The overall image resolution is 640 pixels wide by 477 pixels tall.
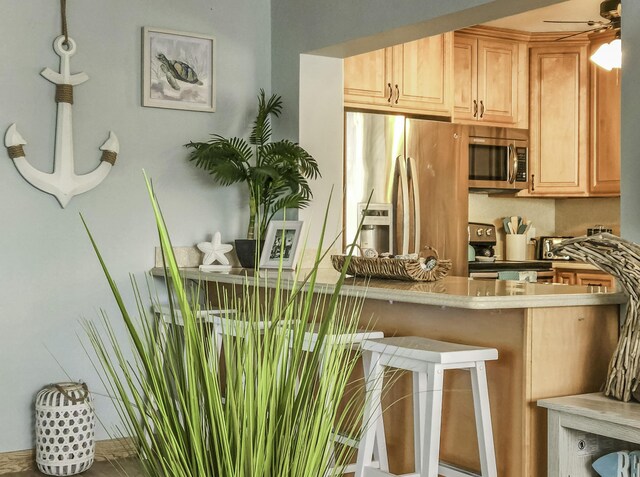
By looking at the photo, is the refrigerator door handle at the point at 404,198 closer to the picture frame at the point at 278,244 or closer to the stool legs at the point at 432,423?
the picture frame at the point at 278,244

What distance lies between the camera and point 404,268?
115 inches

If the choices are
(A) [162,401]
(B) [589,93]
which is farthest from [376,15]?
(A) [162,401]

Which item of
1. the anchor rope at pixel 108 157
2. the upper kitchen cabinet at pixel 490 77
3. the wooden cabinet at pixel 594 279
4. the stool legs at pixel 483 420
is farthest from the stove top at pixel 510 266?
the stool legs at pixel 483 420

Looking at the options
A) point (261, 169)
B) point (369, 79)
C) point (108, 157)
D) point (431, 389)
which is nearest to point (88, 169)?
point (108, 157)

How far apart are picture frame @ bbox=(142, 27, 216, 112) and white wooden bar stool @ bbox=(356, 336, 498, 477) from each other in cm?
211

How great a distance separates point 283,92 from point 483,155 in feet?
5.33

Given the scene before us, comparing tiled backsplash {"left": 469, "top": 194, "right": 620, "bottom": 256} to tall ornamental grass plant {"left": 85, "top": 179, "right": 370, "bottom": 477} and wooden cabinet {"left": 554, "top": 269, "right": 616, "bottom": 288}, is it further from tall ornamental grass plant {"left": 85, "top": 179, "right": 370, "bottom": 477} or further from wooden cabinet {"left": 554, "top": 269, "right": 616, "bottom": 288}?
tall ornamental grass plant {"left": 85, "top": 179, "right": 370, "bottom": 477}

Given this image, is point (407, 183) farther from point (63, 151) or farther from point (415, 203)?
point (63, 151)

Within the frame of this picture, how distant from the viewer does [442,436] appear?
2773 millimetres

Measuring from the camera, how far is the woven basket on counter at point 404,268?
2.92m

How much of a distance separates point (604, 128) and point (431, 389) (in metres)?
3.81

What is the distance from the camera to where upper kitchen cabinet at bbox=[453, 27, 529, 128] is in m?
5.44

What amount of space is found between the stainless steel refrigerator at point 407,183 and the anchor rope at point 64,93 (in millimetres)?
1445

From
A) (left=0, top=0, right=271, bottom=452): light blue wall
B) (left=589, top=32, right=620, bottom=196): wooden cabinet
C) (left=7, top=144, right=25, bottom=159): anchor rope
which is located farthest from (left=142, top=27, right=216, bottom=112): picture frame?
(left=589, top=32, right=620, bottom=196): wooden cabinet
